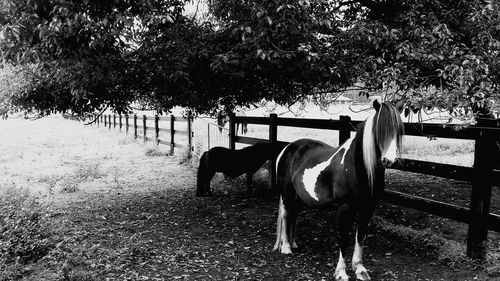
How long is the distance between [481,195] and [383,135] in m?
1.58

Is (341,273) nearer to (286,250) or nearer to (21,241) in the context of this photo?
(286,250)

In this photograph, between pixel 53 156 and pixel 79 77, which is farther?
pixel 53 156

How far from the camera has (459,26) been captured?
18.0ft

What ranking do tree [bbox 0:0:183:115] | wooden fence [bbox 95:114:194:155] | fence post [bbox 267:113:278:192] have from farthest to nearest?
wooden fence [bbox 95:114:194:155] → fence post [bbox 267:113:278:192] → tree [bbox 0:0:183:115]

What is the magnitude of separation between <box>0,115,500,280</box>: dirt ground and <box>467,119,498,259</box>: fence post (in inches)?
8.9

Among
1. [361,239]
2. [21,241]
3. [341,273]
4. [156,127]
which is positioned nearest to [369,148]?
[361,239]

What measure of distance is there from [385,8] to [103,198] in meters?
6.23

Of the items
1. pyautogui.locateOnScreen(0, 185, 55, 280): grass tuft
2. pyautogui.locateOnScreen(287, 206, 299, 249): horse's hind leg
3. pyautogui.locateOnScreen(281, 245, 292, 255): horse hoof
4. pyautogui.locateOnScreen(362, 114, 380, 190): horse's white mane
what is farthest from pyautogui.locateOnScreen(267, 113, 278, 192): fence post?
pyautogui.locateOnScreen(0, 185, 55, 280): grass tuft

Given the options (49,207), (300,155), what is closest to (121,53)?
(300,155)

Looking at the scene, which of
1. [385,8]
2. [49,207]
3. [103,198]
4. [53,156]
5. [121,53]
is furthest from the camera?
[53,156]

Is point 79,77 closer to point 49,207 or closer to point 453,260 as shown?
point 49,207

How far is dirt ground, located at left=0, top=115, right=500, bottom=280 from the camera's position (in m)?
4.34

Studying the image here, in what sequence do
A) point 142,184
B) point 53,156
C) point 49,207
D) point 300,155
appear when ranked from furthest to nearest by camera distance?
point 53,156
point 142,184
point 49,207
point 300,155

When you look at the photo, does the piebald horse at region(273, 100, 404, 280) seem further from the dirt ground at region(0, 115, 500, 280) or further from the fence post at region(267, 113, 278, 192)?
the fence post at region(267, 113, 278, 192)
